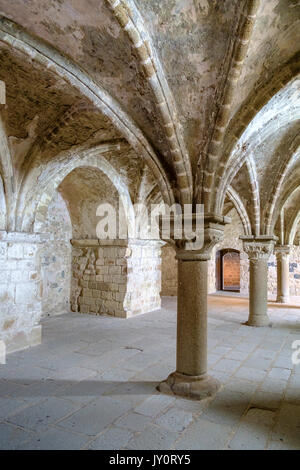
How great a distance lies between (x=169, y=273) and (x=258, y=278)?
552cm

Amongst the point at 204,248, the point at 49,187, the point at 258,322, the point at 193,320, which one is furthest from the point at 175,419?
the point at 258,322

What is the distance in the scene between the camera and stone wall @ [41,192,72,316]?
7.43 meters

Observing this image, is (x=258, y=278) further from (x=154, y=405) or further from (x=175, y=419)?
(x=175, y=419)

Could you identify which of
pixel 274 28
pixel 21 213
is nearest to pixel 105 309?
pixel 21 213

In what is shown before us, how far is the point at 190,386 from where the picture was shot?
3277 millimetres

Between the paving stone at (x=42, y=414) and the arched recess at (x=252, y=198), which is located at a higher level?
the arched recess at (x=252, y=198)

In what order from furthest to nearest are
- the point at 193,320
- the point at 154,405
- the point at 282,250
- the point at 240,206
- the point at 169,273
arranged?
the point at 169,273 < the point at 282,250 < the point at 240,206 < the point at 193,320 < the point at 154,405

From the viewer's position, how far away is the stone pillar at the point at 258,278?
6.74m

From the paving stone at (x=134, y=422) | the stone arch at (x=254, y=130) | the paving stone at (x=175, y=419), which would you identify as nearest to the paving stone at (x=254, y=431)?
the paving stone at (x=175, y=419)

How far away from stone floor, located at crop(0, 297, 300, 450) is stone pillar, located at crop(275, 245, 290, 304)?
4.84m

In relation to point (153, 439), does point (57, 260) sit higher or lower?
higher

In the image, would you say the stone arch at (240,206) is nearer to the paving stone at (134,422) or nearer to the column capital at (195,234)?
the column capital at (195,234)

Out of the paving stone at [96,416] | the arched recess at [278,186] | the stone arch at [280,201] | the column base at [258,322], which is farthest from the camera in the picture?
the stone arch at [280,201]

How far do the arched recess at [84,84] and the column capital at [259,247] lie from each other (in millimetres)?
3866
